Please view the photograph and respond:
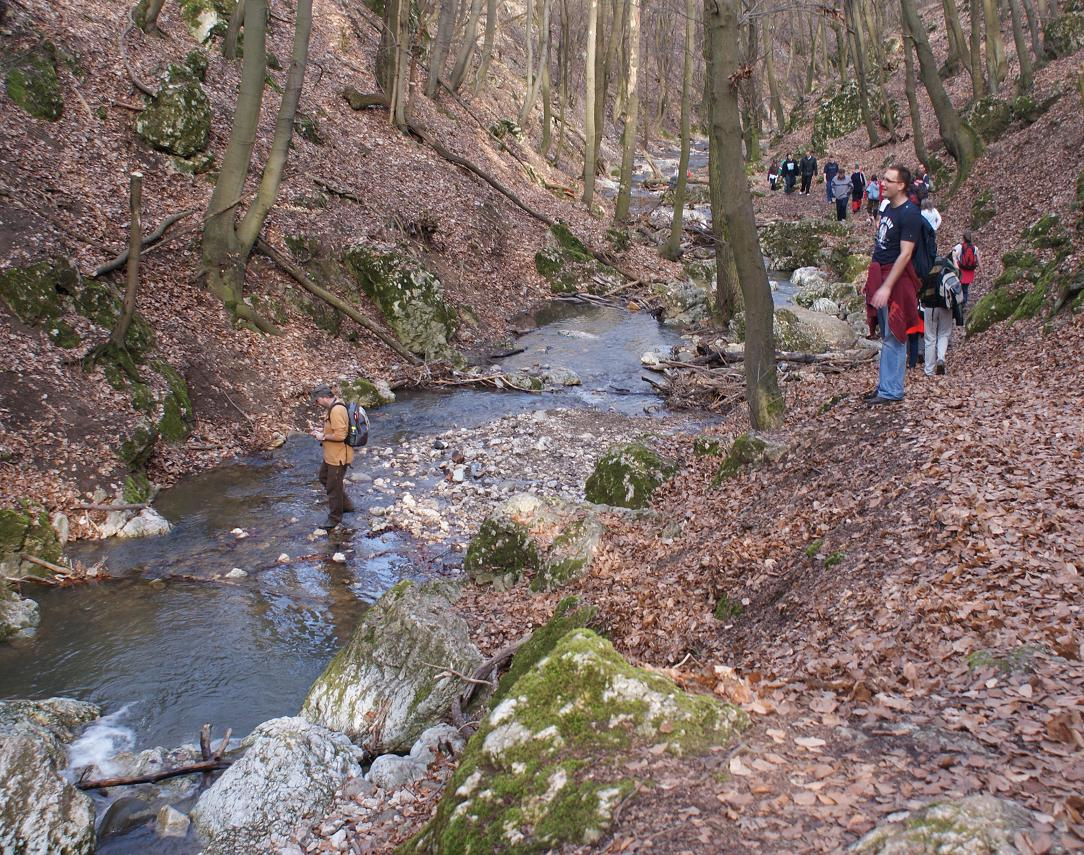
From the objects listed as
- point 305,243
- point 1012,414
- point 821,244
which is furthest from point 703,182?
point 1012,414

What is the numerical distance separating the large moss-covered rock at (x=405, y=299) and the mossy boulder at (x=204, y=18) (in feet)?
28.1

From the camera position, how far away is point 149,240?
14547 millimetres

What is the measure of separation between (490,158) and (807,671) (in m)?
25.3

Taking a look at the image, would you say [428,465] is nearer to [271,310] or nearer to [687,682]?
[271,310]

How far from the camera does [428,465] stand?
41.9ft

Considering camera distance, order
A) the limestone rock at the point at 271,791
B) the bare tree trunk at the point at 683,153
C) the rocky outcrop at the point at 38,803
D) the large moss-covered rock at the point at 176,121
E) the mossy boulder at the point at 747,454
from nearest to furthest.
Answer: the rocky outcrop at the point at 38,803
the limestone rock at the point at 271,791
the mossy boulder at the point at 747,454
the large moss-covered rock at the point at 176,121
the bare tree trunk at the point at 683,153

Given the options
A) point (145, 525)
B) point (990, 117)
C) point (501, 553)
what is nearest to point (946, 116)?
point (990, 117)

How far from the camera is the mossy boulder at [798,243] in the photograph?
1049 inches

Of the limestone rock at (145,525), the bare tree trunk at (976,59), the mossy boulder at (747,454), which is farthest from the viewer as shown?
the bare tree trunk at (976,59)

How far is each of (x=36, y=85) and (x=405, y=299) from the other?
789cm

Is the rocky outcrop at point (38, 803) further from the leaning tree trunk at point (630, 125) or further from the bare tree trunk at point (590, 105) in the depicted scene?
the bare tree trunk at point (590, 105)

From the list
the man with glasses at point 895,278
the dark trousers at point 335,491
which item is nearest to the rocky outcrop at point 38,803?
the dark trousers at point 335,491

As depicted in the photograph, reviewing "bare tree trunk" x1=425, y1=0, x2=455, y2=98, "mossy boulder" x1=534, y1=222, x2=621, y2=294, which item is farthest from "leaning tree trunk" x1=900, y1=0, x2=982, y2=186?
"bare tree trunk" x1=425, y1=0, x2=455, y2=98

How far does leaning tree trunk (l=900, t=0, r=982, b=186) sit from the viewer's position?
786 inches
